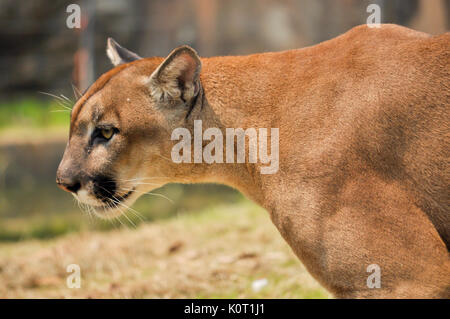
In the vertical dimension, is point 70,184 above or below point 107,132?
below

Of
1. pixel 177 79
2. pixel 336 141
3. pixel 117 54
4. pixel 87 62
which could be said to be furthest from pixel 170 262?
pixel 87 62

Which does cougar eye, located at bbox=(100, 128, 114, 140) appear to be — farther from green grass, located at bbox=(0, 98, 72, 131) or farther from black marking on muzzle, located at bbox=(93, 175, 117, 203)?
green grass, located at bbox=(0, 98, 72, 131)

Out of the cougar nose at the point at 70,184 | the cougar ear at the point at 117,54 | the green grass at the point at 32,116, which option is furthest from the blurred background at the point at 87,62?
the cougar ear at the point at 117,54

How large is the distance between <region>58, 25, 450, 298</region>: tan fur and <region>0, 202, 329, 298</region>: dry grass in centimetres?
155

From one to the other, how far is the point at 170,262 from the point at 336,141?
3.30 meters

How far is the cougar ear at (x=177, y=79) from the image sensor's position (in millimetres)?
4027

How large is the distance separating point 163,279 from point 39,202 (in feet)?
16.4

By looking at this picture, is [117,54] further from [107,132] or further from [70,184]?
[70,184]

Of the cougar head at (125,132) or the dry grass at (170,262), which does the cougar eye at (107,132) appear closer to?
the cougar head at (125,132)

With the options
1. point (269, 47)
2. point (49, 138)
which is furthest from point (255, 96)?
point (269, 47)

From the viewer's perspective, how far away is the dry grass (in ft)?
17.9

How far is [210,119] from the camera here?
13.7ft

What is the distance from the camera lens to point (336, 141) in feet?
12.0
